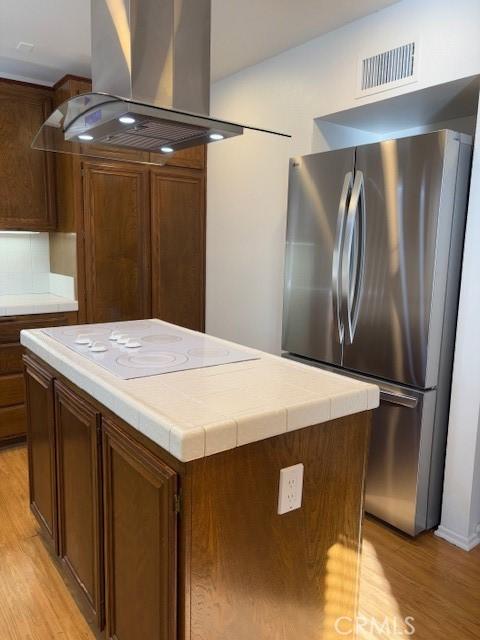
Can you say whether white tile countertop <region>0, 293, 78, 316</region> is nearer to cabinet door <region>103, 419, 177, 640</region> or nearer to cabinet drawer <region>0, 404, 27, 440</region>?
cabinet drawer <region>0, 404, 27, 440</region>

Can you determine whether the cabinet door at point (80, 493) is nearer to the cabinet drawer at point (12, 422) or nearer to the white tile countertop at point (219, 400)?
the white tile countertop at point (219, 400)

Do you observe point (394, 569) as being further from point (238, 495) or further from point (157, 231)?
point (157, 231)

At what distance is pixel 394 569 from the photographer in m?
2.21

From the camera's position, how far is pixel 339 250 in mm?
2592

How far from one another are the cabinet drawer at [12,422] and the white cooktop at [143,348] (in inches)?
52.8

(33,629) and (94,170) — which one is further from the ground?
(94,170)

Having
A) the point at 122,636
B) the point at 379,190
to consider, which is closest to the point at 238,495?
the point at 122,636

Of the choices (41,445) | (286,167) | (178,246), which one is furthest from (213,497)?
(178,246)

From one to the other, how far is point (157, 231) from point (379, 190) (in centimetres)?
198

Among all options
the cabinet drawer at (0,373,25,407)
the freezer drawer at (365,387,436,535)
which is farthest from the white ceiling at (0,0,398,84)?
the cabinet drawer at (0,373,25,407)

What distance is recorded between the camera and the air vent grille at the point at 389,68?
247cm

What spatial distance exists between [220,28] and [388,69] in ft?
3.22

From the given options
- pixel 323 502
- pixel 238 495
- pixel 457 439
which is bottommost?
pixel 457 439

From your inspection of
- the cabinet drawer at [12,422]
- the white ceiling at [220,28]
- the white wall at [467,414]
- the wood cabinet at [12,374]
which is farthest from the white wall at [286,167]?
the cabinet drawer at [12,422]
